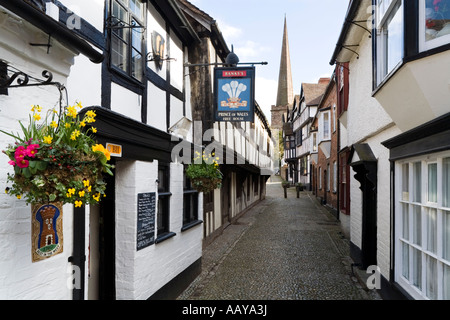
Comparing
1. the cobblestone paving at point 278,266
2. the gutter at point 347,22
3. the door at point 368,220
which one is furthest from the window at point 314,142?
the door at point 368,220

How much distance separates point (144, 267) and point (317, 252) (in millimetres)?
6061

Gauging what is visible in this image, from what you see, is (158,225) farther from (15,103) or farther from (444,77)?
(444,77)

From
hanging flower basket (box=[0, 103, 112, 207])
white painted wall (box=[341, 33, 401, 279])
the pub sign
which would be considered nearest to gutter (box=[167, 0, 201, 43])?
the pub sign

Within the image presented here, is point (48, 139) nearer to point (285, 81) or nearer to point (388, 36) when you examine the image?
point (388, 36)

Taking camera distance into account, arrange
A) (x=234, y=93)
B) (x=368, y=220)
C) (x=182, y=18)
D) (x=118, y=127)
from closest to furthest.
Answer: (x=118, y=127)
(x=182, y=18)
(x=368, y=220)
(x=234, y=93)

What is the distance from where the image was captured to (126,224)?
4758 mm

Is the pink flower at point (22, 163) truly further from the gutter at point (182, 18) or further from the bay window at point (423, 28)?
the gutter at point (182, 18)

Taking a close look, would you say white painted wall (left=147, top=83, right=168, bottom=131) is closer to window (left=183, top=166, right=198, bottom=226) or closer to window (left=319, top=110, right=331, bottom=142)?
window (left=183, top=166, right=198, bottom=226)

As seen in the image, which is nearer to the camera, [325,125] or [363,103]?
[363,103]

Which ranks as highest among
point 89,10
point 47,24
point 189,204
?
point 89,10

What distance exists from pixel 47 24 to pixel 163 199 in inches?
151

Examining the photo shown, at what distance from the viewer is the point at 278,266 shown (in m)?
8.02

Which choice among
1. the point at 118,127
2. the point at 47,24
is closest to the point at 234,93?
the point at 118,127

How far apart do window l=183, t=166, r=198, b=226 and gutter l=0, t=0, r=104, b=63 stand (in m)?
4.25
